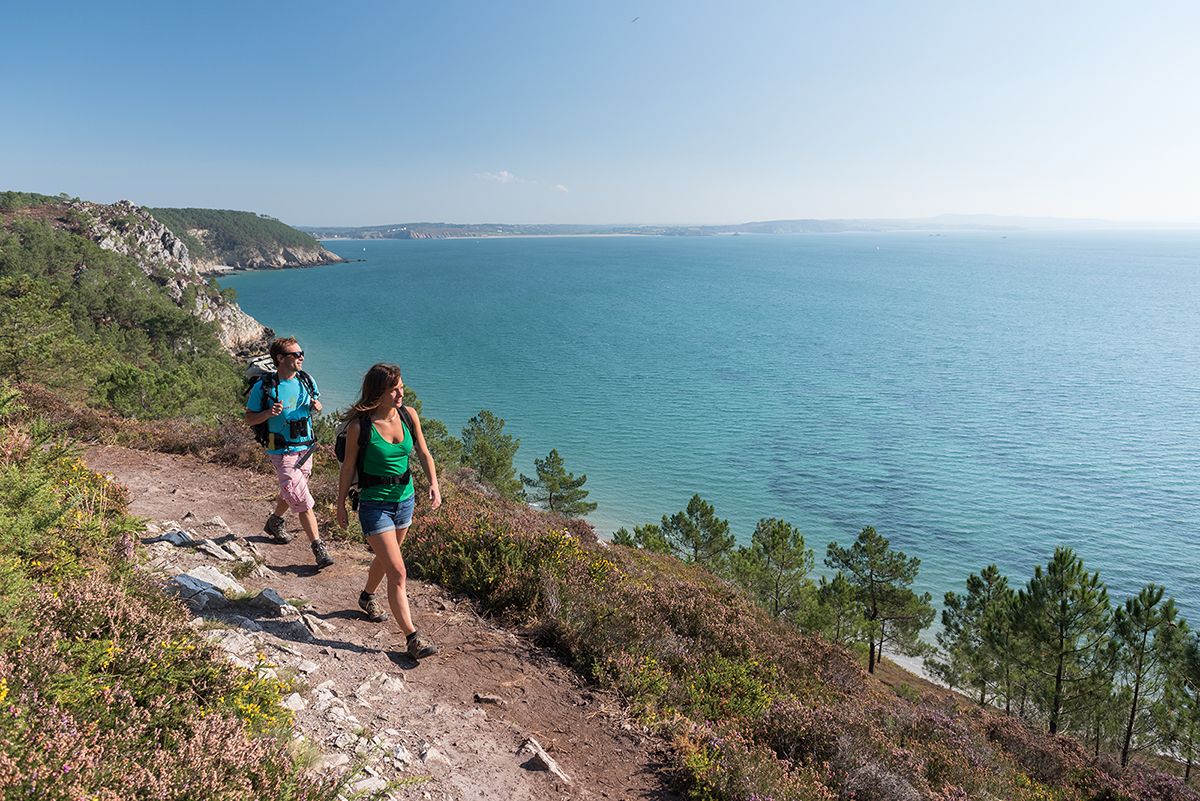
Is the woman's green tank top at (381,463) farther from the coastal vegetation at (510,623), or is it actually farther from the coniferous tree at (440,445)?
the coniferous tree at (440,445)

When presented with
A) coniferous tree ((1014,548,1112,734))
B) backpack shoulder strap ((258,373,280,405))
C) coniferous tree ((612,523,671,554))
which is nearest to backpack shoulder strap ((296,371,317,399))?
backpack shoulder strap ((258,373,280,405))

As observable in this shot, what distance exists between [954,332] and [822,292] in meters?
47.8

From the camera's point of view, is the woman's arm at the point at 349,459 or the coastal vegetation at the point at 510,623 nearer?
the coastal vegetation at the point at 510,623

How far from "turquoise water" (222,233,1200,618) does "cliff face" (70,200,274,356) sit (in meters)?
8.78

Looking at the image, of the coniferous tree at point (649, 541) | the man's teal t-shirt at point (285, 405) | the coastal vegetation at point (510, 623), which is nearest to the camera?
the coastal vegetation at point (510, 623)

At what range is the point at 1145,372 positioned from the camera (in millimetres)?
62875

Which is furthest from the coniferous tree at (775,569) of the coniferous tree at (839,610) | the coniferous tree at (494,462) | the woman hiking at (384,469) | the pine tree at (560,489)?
the woman hiking at (384,469)

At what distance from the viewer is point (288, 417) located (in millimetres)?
6250

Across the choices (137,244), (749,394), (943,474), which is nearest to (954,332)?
(749,394)

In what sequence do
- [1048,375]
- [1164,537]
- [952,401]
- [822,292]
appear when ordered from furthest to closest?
[822,292], [1048,375], [952,401], [1164,537]

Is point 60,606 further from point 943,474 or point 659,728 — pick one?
point 943,474

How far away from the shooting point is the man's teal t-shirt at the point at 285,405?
6129 millimetres

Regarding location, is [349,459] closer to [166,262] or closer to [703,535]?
[703,535]

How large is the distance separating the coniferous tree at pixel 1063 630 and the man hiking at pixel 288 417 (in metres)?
19.7
